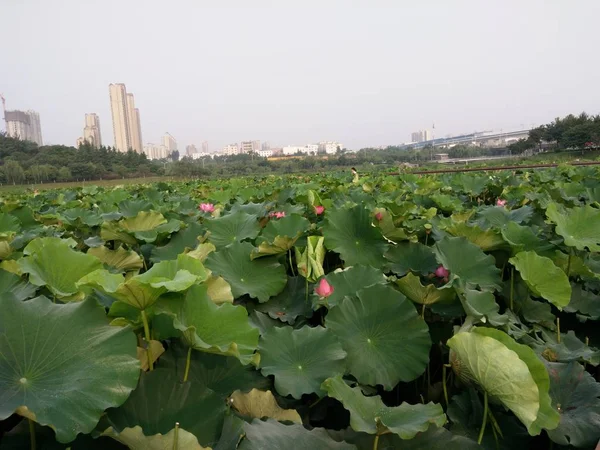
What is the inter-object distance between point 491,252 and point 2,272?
120cm

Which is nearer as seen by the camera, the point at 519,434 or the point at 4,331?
the point at 4,331

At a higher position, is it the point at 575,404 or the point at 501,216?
the point at 501,216

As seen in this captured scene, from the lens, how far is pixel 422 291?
2.67ft

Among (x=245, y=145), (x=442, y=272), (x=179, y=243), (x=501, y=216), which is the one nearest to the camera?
(x=442, y=272)

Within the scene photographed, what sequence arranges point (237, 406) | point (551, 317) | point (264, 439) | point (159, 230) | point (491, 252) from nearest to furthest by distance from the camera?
point (264, 439), point (237, 406), point (551, 317), point (491, 252), point (159, 230)

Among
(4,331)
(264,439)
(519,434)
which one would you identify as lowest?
(519,434)

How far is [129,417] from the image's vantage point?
48 cm

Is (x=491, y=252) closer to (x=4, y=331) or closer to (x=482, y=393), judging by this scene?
(x=482, y=393)

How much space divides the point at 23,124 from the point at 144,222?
3674 inches

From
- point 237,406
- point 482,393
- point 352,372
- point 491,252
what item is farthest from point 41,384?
point 491,252

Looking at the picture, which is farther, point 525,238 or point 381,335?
point 525,238

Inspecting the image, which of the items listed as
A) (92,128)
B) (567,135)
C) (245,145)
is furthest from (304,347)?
(245,145)

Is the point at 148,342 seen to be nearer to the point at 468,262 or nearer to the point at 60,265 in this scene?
the point at 60,265

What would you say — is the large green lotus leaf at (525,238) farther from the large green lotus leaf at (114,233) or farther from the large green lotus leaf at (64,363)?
the large green lotus leaf at (114,233)
